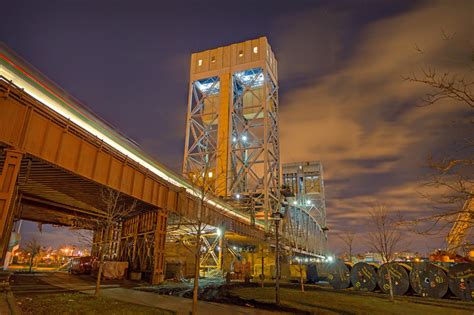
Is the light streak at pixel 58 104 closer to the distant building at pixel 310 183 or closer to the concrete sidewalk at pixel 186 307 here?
the concrete sidewalk at pixel 186 307

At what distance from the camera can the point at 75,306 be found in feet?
37.3

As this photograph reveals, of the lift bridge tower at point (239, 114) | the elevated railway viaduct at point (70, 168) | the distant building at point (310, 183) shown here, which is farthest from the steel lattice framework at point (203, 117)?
the distant building at point (310, 183)

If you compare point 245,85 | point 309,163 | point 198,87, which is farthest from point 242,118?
point 309,163

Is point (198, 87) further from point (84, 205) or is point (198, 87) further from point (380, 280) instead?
point (380, 280)

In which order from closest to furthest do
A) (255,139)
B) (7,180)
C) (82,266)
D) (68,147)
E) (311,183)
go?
1. (7,180)
2. (68,147)
3. (82,266)
4. (255,139)
5. (311,183)

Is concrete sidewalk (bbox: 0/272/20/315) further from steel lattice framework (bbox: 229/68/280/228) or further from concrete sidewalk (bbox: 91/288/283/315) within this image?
steel lattice framework (bbox: 229/68/280/228)

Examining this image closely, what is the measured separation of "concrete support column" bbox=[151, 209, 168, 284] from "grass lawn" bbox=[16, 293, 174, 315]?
10.6m

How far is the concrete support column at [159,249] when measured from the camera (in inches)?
936

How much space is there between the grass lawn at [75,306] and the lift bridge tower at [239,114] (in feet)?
152

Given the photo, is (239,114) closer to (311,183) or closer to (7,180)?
(7,180)

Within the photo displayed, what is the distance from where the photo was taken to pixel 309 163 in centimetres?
16025

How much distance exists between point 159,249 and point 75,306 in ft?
44.4

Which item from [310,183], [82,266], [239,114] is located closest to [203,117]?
[239,114]

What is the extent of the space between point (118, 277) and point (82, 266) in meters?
7.82
